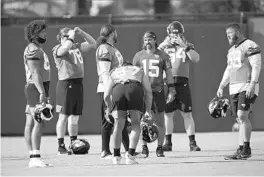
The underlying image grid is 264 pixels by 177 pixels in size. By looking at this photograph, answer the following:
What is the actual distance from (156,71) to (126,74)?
1613 mm

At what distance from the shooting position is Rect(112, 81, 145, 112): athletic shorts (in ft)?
40.8

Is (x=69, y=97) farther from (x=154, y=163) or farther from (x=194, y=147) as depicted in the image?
(x=154, y=163)

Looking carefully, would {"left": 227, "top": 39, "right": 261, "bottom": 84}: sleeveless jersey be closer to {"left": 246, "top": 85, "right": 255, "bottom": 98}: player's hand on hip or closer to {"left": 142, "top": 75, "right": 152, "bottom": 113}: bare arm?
{"left": 246, "top": 85, "right": 255, "bottom": 98}: player's hand on hip

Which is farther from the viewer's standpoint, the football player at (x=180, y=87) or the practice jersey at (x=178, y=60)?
the practice jersey at (x=178, y=60)

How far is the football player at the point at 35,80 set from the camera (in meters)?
12.4

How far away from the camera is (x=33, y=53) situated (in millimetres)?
12406

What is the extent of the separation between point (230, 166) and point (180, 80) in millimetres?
3563

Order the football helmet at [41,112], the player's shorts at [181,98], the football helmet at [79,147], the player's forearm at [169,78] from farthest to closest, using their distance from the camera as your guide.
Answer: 1. the player's shorts at [181,98]
2. the football helmet at [79,147]
3. the player's forearm at [169,78]
4. the football helmet at [41,112]

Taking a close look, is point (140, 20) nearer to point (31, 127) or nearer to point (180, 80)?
point (180, 80)

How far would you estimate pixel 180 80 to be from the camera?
1539 centimetres

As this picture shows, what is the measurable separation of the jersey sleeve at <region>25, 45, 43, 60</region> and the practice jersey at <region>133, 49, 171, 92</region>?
2196 mm

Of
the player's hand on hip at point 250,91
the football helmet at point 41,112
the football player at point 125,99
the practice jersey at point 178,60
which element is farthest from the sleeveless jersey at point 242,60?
the football helmet at point 41,112

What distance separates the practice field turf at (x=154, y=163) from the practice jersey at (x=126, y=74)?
1.24 m

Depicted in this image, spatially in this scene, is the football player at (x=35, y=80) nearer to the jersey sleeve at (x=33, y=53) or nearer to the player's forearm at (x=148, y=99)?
the jersey sleeve at (x=33, y=53)
